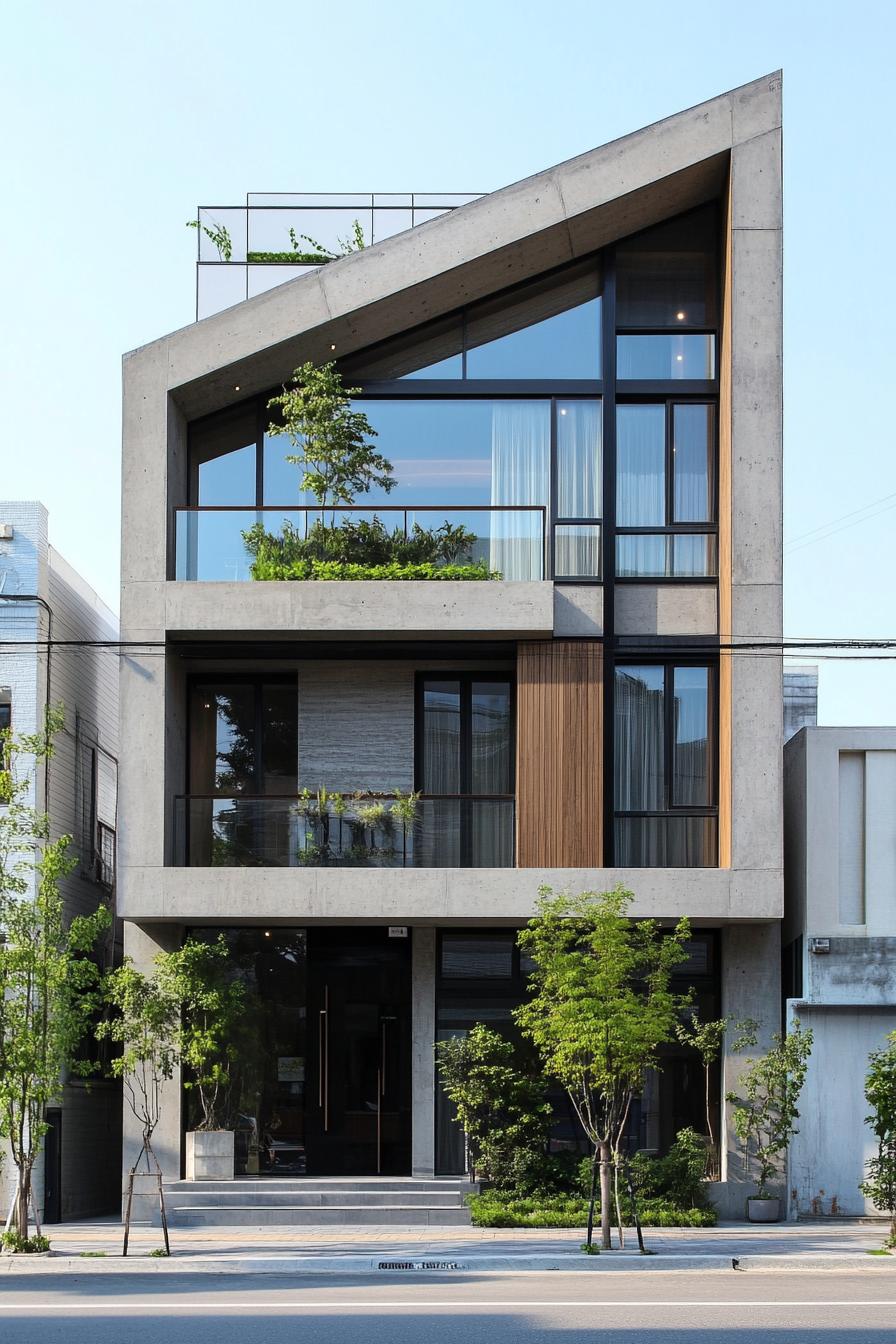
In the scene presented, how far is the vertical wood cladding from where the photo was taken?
23203 millimetres

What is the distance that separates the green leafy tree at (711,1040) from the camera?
2289 cm

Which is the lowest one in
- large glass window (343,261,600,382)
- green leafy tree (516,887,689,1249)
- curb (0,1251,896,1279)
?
curb (0,1251,896,1279)

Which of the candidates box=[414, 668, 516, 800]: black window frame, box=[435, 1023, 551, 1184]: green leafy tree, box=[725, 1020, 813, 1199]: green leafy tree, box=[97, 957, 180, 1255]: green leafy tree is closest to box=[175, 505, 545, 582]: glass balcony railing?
box=[414, 668, 516, 800]: black window frame

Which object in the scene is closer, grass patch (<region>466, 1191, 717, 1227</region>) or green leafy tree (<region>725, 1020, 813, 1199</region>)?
grass patch (<region>466, 1191, 717, 1227</region>)

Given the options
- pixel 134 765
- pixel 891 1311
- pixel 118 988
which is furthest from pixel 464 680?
pixel 891 1311

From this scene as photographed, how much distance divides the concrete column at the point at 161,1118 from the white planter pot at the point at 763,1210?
7.80m

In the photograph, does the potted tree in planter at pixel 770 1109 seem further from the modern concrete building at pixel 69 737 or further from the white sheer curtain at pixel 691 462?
the modern concrete building at pixel 69 737

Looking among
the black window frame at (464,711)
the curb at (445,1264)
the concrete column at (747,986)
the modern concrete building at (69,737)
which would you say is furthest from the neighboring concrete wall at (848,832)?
the modern concrete building at (69,737)

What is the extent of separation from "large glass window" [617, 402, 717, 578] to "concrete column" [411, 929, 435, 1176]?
6125 mm

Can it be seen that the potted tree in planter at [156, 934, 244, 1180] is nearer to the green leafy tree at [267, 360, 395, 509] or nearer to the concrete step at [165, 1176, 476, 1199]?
the concrete step at [165, 1176, 476, 1199]

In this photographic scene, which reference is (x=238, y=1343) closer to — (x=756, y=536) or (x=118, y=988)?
(x=118, y=988)

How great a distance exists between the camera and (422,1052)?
78.8ft

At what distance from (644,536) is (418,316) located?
4.62m

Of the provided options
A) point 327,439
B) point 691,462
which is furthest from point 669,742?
point 327,439
